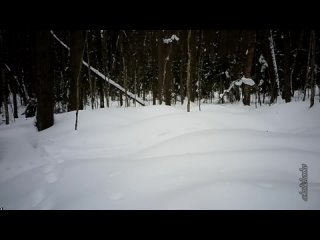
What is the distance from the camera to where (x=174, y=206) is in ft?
8.48

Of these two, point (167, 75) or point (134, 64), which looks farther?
point (134, 64)

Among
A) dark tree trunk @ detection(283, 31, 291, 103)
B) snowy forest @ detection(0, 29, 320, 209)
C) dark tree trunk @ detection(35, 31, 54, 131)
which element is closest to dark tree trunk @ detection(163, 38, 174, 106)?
snowy forest @ detection(0, 29, 320, 209)

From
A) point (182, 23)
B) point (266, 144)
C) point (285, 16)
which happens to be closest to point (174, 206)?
point (182, 23)

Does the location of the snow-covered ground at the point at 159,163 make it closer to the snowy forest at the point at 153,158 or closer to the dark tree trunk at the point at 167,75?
the snowy forest at the point at 153,158

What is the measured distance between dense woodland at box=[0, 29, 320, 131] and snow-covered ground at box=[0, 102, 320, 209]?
2.90ft

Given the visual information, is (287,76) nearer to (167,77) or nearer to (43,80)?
(167,77)

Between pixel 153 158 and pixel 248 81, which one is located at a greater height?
pixel 248 81

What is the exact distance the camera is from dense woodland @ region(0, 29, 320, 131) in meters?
Answer: 6.82

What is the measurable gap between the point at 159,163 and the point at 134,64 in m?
12.4

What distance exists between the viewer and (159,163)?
395 cm

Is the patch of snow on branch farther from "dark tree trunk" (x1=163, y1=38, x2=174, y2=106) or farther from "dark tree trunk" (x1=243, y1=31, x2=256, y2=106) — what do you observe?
"dark tree trunk" (x1=163, y1=38, x2=174, y2=106)

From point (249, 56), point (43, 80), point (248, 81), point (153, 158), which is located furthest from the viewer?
point (249, 56)

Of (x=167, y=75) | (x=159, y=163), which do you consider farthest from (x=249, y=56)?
(x=159, y=163)

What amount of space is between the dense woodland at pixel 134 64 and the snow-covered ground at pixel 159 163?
0.88 meters
